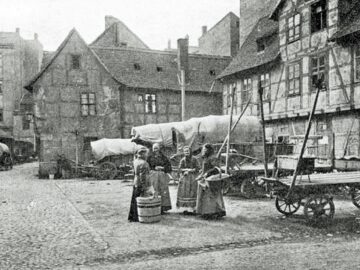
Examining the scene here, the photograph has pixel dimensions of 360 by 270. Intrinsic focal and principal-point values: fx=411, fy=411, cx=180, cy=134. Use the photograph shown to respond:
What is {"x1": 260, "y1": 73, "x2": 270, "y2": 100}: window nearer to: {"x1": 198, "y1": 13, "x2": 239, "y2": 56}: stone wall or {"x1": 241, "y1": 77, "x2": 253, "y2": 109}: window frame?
{"x1": 241, "y1": 77, "x2": 253, "y2": 109}: window frame

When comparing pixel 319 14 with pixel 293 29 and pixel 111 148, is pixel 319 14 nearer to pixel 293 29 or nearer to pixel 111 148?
pixel 293 29

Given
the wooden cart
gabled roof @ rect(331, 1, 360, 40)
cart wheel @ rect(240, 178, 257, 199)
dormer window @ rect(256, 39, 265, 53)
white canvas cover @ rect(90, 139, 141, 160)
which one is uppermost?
dormer window @ rect(256, 39, 265, 53)

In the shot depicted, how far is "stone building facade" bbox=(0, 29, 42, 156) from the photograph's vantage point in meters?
47.4

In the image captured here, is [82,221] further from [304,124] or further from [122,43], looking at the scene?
[122,43]

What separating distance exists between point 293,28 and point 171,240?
16.4 metres

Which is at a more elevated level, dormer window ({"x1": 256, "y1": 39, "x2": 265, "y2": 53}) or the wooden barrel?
dormer window ({"x1": 256, "y1": 39, "x2": 265, "y2": 53})

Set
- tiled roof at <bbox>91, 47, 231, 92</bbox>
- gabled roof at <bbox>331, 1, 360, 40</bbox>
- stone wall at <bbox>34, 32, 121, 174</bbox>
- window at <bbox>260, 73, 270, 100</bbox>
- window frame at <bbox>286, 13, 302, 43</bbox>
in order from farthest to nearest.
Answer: tiled roof at <bbox>91, 47, 231, 92</bbox>, stone wall at <bbox>34, 32, 121, 174</bbox>, window at <bbox>260, 73, 270, 100</bbox>, window frame at <bbox>286, 13, 302, 43</bbox>, gabled roof at <bbox>331, 1, 360, 40</bbox>

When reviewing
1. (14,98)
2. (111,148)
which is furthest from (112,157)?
(14,98)

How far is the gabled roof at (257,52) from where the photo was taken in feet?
77.1

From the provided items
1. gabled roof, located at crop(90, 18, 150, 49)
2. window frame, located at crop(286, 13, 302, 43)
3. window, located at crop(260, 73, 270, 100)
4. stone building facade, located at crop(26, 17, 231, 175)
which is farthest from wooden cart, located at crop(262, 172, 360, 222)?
gabled roof, located at crop(90, 18, 150, 49)

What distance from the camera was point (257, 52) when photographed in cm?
2562

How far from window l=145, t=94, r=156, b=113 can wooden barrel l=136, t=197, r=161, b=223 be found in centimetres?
2067

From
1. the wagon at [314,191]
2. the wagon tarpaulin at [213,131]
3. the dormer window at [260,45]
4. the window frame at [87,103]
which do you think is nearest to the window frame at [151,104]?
the window frame at [87,103]

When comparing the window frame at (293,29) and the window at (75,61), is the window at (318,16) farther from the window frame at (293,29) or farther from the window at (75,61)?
the window at (75,61)
